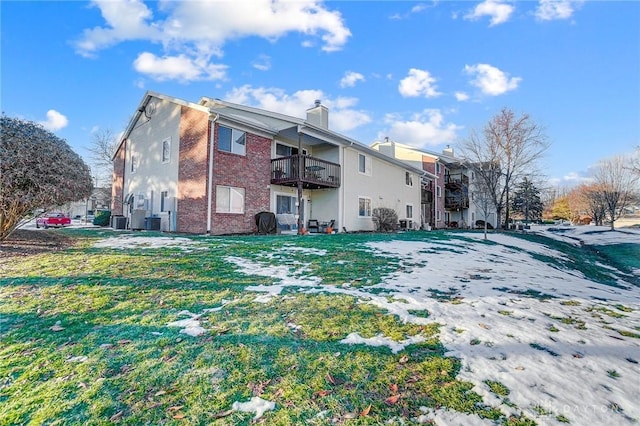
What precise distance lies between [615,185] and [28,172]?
1756 inches

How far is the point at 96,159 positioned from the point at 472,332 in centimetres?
4492

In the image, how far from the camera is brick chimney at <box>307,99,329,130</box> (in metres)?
19.3

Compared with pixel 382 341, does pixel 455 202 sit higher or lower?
higher

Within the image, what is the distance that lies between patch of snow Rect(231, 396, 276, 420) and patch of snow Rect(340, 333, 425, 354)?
122cm

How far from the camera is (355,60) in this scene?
15406mm

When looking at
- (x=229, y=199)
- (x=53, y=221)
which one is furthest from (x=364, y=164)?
(x=53, y=221)

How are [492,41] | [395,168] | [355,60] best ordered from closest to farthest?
[492,41]
[355,60]
[395,168]

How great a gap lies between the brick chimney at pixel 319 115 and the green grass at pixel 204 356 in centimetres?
1503

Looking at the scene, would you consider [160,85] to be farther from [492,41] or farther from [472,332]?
[472,332]

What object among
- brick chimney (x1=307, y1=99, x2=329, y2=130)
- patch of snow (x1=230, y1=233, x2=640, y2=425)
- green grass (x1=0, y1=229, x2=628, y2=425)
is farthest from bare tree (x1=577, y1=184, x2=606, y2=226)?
green grass (x1=0, y1=229, x2=628, y2=425)

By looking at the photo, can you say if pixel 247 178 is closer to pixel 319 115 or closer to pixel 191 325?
pixel 319 115

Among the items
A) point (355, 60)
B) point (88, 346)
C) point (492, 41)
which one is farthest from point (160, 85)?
point (88, 346)

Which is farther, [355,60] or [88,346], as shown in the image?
[355,60]

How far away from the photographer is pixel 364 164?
20781 mm
